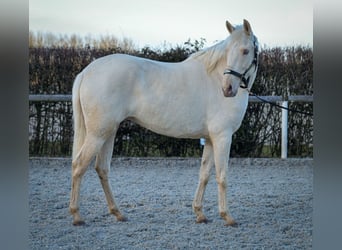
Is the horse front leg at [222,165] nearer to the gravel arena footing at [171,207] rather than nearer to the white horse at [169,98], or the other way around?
the white horse at [169,98]

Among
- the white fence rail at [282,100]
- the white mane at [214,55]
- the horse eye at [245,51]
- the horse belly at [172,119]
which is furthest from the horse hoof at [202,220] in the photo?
the white fence rail at [282,100]

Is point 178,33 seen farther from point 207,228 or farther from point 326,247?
point 326,247

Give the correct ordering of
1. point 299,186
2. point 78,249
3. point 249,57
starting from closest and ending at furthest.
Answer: point 78,249, point 249,57, point 299,186

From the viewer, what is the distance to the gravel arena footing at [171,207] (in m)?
3.41

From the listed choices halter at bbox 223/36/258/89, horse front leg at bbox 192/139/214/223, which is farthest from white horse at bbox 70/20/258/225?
horse front leg at bbox 192/139/214/223

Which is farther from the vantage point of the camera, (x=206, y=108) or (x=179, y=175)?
(x=179, y=175)

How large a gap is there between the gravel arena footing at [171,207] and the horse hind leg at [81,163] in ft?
0.50

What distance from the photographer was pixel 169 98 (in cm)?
371

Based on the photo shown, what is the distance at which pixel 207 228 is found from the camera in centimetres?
375

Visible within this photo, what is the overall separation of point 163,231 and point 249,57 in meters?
1.60

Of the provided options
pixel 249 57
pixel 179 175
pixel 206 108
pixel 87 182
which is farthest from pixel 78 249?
pixel 179 175

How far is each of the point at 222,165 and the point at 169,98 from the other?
73cm

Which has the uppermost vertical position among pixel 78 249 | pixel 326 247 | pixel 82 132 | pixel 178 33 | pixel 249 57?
pixel 178 33

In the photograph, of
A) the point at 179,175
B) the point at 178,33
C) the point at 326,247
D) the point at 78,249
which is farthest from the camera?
the point at 178,33
